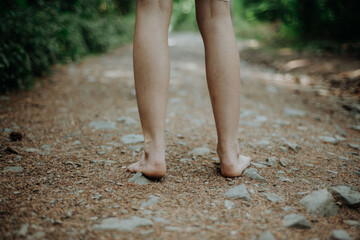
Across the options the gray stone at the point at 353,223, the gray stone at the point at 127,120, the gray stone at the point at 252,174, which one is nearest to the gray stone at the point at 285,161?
the gray stone at the point at 252,174

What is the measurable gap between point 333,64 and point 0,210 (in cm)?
428

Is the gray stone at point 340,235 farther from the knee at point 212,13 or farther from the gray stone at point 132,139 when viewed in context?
the gray stone at point 132,139

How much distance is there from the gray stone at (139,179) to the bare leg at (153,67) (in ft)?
0.24

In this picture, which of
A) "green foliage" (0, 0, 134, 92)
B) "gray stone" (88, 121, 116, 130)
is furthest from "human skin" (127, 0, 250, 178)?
"green foliage" (0, 0, 134, 92)

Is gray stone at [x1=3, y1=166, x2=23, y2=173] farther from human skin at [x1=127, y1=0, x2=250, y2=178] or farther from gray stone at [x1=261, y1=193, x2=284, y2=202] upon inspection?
gray stone at [x1=261, y1=193, x2=284, y2=202]

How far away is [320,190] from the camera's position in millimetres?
1166

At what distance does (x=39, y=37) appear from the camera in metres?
3.24

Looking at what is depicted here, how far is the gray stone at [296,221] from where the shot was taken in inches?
37.9

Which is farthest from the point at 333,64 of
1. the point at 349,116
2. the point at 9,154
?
the point at 9,154

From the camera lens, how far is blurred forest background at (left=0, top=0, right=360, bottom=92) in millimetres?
2750

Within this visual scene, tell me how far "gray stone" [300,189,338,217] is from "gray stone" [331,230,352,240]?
4.7 inches

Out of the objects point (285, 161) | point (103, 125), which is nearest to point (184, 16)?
point (103, 125)

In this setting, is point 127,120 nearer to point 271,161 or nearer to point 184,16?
point 271,161

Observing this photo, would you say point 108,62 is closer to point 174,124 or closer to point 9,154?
point 174,124
